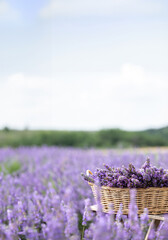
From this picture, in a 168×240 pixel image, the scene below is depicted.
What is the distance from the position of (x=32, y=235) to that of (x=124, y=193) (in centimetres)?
70

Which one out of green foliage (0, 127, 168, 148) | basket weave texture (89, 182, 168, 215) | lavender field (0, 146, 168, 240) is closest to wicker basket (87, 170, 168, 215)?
basket weave texture (89, 182, 168, 215)

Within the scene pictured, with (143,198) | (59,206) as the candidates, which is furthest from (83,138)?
(59,206)

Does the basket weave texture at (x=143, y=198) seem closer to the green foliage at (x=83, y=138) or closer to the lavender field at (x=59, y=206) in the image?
the lavender field at (x=59, y=206)

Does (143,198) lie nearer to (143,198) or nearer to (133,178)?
(143,198)

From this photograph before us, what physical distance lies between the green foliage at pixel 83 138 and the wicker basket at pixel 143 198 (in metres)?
9.32

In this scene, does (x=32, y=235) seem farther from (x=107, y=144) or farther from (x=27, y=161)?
(x=107, y=144)

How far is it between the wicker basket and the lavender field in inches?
4.3

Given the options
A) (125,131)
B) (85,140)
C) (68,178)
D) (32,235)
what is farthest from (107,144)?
(32,235)

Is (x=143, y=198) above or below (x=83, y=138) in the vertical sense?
below

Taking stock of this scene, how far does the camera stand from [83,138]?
12938 mm

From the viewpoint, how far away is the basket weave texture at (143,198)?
2.36 metres

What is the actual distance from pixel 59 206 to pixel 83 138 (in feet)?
35.6

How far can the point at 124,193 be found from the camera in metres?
2.37

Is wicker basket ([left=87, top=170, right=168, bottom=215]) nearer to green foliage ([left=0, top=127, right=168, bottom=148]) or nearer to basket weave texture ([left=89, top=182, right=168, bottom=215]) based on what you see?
basket weave texture ([left=89, top=182, right=168, bottom=215])
